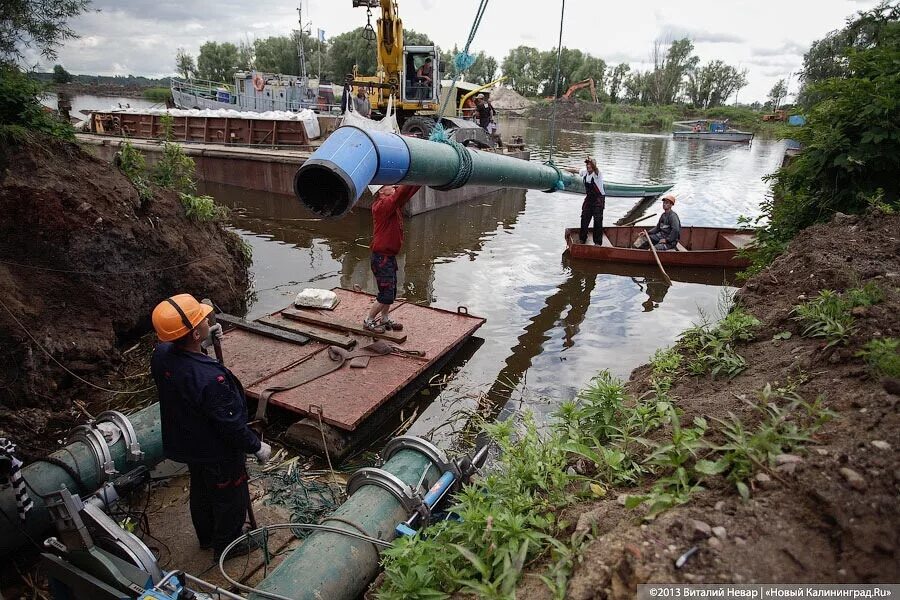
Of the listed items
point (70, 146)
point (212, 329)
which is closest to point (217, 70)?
point (70, 146)

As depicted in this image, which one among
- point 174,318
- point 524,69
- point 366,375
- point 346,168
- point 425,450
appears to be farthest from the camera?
point 524,69

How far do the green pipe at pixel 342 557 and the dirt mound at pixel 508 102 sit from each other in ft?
249

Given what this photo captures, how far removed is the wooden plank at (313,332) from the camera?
19.8 ft

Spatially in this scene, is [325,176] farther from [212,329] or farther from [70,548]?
[70,548]

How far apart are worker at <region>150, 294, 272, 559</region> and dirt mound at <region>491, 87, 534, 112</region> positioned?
75796 mm

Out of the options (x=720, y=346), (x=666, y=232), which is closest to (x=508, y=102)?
(x=666, y=232)

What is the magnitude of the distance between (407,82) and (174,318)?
1599cm

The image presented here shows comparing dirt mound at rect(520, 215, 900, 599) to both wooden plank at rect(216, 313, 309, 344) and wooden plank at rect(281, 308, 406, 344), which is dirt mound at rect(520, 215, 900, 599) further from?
wooden plank at rect(216, 313, 309, 344)

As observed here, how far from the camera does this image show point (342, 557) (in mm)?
2824

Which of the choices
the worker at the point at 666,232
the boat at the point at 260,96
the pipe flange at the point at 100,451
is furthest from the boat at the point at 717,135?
the pipe flange at the point at 100,451

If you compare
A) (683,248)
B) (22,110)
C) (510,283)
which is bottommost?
(510,283)

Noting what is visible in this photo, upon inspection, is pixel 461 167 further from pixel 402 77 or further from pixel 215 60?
pixel 215 60

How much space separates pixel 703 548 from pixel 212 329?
124 inches

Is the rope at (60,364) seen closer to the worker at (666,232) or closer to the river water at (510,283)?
the river water at (510,283)
